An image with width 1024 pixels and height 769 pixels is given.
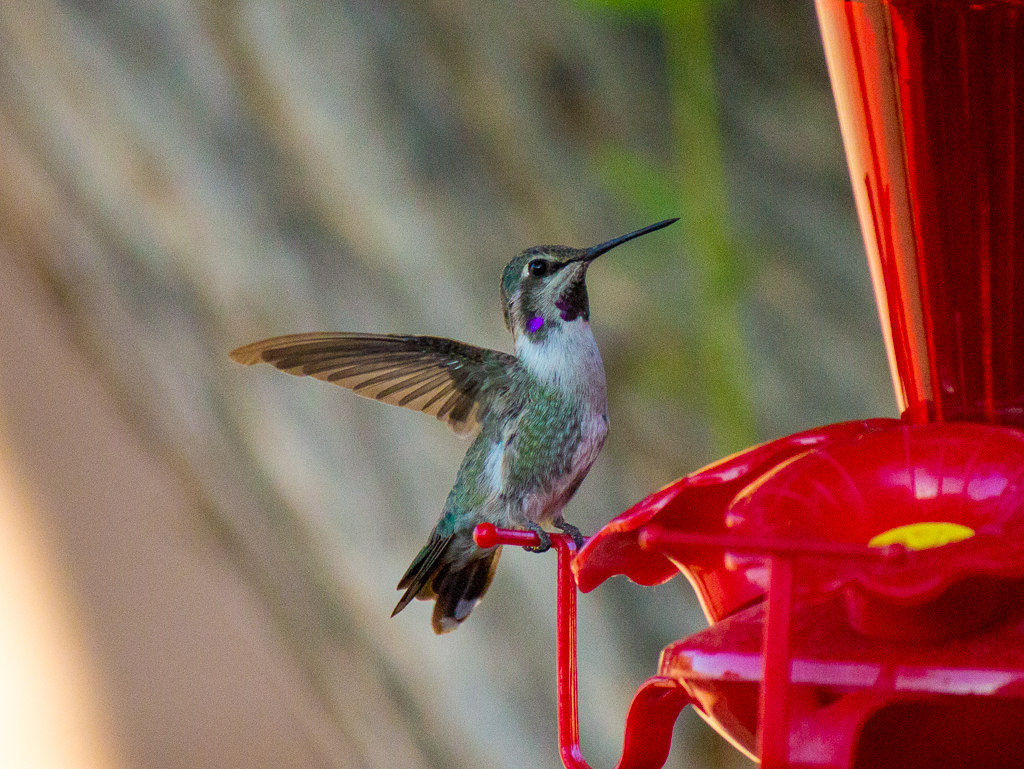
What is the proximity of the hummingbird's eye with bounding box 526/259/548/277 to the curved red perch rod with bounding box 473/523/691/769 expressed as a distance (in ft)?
2.31

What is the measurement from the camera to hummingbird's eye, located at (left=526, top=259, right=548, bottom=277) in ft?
6.26

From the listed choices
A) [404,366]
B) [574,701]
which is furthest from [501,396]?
[574,701]

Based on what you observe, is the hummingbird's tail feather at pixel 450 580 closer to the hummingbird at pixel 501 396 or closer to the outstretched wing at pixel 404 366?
the hummingbird at pixel 501 396

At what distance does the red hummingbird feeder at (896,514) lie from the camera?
81cm

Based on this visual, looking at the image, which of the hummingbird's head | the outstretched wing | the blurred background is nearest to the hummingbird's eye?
the hummingbird's head

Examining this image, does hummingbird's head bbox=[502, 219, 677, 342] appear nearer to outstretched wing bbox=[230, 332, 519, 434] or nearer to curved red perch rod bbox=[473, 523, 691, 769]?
outstretched wing bbox=[230, 332, 519, 434]

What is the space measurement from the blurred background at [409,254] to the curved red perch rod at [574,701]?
3.00 feet

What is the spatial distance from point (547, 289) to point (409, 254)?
1.53ft

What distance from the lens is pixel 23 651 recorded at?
3764 mm

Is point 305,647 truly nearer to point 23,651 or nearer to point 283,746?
point 283,746

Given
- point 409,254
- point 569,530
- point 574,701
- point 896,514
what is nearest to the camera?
point 896,514

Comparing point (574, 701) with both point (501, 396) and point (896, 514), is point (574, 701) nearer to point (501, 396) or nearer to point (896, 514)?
point (896, 514)

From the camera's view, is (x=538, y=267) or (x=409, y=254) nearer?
(x=538, y=267)

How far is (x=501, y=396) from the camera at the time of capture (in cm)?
199
